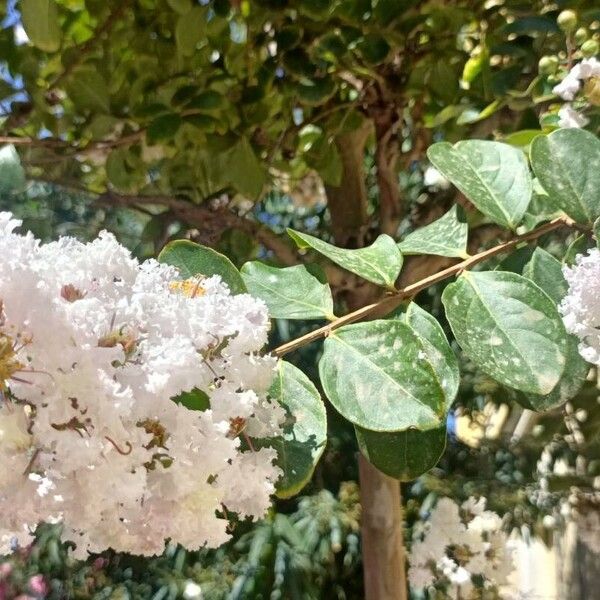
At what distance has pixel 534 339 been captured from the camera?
30 centimetres

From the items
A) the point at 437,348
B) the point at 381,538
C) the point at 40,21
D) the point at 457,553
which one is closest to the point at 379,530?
the point at 381,538

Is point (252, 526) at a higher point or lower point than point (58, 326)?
lower

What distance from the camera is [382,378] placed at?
28 cm

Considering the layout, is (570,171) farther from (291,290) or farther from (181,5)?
(181,5)

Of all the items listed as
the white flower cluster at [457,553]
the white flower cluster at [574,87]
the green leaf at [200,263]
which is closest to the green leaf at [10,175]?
the green leaf at [200,263]

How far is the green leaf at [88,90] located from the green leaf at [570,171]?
19.4 inches

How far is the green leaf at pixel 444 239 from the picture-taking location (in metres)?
0.35

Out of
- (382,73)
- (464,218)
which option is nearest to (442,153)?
(464,218)

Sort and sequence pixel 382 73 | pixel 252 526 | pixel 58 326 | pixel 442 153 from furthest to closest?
pixel 252 526 < pixel 382 73 < pixel 442 153 < pixel 58 326

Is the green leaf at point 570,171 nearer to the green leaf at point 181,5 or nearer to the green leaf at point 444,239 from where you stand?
the green leaf at point 444,239

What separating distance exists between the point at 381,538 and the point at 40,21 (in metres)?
0.55

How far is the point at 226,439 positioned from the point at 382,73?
0.54 m

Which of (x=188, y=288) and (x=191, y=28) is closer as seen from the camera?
(x=188, y=288)

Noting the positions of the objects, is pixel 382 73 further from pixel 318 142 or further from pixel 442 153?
pixel 442 153
